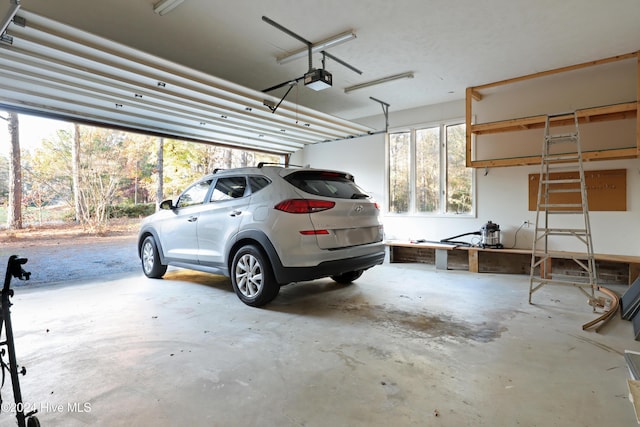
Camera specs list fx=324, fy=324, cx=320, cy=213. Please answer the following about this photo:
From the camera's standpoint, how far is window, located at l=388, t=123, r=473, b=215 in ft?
20.3

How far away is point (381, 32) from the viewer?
3771 mm

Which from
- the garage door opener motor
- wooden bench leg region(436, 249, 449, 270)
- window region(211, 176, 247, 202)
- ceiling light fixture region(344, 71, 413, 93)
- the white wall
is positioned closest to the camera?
the garage door opener motor

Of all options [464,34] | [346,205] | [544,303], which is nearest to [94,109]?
[346,205]

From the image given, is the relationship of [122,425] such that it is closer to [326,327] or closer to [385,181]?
[326,327]

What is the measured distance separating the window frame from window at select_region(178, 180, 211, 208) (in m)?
4.07

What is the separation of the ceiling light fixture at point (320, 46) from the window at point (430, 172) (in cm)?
328

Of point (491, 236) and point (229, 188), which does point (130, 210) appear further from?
point (491, 236)

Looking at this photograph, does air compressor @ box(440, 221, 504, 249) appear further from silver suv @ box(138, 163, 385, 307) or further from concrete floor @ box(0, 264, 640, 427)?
silver suv @ box(138, 163, 385, 307)

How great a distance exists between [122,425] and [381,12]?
13.0 ft

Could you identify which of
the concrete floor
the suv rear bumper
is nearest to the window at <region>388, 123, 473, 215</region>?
the concrete floor

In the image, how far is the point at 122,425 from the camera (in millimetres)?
1580

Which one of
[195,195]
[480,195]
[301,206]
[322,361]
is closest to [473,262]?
[480,195]

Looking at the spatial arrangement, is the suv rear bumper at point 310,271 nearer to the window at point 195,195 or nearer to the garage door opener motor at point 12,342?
the window at point 195,195

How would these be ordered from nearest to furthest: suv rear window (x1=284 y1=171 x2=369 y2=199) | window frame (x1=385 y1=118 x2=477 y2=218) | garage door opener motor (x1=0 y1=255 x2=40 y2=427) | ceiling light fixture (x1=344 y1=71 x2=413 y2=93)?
garage door opener motor (x1=0 y1=255 x2=40 y2=427)
suv rear window (x1=284 y1=171 x2=369 y2=199)
ceiling light fixture (x1=344 y1=71 x2=413 y2=93)
window frame (x1=385 y1=118 x2=477 y2=218)
